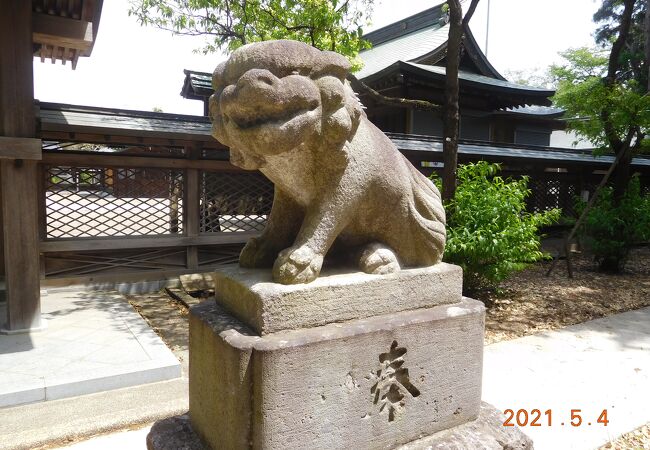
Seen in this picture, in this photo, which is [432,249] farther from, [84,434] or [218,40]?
[218,40]

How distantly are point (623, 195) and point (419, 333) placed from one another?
27.8 feet

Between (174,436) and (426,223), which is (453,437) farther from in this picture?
(174,436)

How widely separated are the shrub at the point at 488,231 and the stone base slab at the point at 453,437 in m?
3.04

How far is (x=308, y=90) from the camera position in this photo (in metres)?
1.66

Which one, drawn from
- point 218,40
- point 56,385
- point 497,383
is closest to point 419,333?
point 497,383

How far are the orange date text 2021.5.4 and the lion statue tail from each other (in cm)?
167

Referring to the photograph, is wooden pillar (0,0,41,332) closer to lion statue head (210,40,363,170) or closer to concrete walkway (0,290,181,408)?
concrete walkway (0,290,181,408)

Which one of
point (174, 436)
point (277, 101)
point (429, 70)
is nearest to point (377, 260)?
point (277, 101)

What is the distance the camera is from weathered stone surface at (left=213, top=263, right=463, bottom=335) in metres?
1.74

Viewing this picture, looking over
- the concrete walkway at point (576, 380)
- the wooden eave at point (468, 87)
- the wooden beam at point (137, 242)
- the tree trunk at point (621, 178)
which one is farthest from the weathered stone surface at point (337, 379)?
the wooden eave at point (468, 87)

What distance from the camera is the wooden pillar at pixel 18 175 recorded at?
4.13 metres

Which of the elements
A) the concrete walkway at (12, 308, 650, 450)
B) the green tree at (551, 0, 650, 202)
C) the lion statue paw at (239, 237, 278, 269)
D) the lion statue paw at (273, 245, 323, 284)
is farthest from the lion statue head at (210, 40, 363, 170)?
the green tree at (551, 0, 650, 202)

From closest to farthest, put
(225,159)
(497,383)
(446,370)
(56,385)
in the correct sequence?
(446,370) < (56,385) < (497,383) < (225,159)

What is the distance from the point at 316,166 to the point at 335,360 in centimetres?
81
